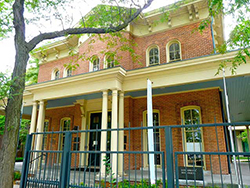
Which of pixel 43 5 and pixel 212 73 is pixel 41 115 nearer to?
pixel 43 5

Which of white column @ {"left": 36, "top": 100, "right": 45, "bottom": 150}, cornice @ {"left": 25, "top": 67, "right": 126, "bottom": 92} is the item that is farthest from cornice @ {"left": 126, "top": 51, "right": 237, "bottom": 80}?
white column @ {"left": 36, "top": 100, "right": 45, "bottom": 150}

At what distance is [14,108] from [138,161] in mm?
6105

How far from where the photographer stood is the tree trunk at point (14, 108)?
5.10m

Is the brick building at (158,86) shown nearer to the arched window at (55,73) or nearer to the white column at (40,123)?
the white column at (40,123)

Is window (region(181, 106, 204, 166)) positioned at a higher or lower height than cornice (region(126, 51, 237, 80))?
lower

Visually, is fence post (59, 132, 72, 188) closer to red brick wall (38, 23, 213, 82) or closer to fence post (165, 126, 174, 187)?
fence post (165, 126, 174, 187)

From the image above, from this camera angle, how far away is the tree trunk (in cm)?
510

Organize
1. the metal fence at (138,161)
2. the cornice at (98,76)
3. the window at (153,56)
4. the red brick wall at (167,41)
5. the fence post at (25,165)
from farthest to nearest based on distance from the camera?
the window at (153,56)
the red brick wall at (167,41)
the cornice at (98,76)
the fence post at (25,165)
the metal fence at (138,161)

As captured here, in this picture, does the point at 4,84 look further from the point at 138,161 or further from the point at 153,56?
the point at 153,56

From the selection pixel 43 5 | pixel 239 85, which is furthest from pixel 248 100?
pixel 43 5

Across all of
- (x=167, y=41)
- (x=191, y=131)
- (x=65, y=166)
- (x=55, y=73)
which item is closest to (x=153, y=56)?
(x=167, y=41)

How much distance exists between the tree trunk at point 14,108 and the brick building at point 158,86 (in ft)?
6.96

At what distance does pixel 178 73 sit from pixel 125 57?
3692 millimetres

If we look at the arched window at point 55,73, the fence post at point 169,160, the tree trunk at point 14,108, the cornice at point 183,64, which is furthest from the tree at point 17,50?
the arched window at point 55,73
